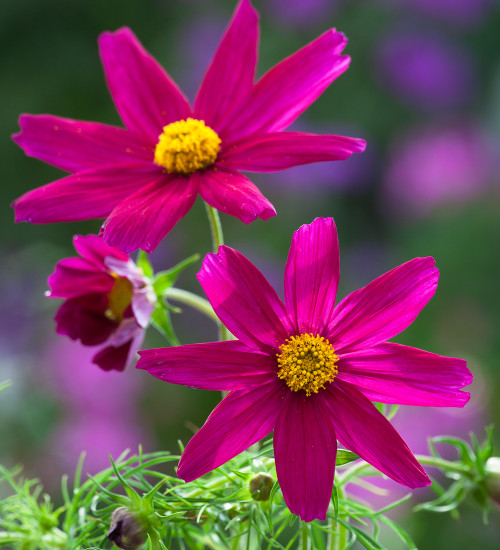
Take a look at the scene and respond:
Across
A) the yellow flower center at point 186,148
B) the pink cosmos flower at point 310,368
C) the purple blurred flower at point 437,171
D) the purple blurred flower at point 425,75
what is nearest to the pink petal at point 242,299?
the pink cosmos flower at point 310,368

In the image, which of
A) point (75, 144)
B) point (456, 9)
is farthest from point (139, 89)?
point (456, 9)

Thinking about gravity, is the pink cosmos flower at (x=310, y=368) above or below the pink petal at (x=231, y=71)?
below

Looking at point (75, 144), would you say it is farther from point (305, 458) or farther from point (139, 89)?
point (305, 458)

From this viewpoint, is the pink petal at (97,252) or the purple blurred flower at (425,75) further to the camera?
the purple blurred flower at (425,75)

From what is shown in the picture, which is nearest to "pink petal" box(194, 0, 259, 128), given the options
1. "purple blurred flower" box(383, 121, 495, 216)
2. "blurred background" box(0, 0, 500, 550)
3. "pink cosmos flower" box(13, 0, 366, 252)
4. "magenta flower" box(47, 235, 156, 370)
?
"pink cosmos flower" box(13, 0, 366, 252)

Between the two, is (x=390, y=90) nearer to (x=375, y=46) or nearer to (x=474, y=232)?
(x=375, y=46)

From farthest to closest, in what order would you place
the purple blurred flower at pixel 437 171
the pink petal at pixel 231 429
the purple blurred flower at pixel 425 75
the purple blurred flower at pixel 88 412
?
the purple blurred flower at pixel 425 75 < the purple blurred flower at pixel 437 171 < the purple blurred flower at pixel 88 412 < the pink petal at pixel 231 429

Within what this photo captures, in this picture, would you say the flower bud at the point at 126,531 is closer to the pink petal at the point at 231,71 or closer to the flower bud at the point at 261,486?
the flower bud at the point at 261,486

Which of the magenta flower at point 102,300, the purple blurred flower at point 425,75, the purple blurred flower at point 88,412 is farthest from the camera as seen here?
the purple blurred flower at point 425,75
